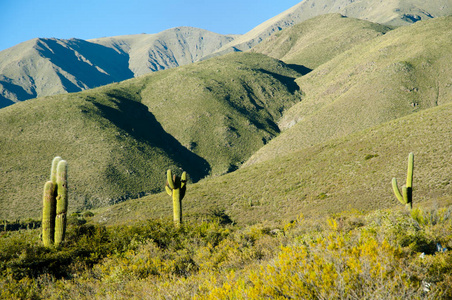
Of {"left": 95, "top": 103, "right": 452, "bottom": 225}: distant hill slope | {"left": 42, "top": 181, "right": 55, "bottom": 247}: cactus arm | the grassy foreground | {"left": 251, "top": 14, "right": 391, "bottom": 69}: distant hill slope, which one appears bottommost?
{"left": 95, "top": 103, "right": 452, "bottom": 225}: distant hill slope

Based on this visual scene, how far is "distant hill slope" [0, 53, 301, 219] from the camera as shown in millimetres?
51594

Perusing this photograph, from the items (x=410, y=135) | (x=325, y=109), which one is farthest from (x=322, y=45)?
(x=410, y=135)

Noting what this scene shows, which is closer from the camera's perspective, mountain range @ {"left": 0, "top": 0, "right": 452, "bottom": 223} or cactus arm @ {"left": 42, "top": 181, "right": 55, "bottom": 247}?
cactus arm @ {"left": 42, "top": 181, "right": 55, "bottom": 247}

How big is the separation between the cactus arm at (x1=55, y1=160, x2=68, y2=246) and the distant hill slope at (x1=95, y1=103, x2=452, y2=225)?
53.1 ft

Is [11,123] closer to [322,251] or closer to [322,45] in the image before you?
[322,251]

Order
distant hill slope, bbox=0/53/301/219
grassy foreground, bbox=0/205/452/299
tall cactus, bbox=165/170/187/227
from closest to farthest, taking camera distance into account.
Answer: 1. grassy foreground, bbox=0/205/452/299
2. tall cactus, bbox=165/170/187/227
3. distant hill slope, bbox=0/53/301/219

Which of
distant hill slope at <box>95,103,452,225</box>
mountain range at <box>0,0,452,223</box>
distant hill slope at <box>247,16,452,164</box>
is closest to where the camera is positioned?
distant hill slope at <box>95,103,452,225</box>

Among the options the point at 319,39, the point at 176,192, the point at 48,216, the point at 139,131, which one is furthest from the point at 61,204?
the point at 319,39

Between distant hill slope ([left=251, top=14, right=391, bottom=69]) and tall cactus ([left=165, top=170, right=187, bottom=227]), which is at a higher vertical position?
distant hill slope ([left=251, top=14, right=391, bottom=69])

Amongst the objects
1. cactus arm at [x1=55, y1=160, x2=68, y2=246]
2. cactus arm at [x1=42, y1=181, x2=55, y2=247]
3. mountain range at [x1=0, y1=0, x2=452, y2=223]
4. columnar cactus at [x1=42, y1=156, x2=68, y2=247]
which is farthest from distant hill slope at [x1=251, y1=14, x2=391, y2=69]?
cactus arm at [x1=42, y1=181, x2=55, y2=247]

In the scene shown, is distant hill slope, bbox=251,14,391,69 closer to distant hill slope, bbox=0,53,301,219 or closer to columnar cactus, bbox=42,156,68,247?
distant hill slope, bbox=0,53,301,219

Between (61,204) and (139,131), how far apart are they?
211 feet

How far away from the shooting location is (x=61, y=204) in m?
13.7

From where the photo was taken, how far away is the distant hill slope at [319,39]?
13575 cm
